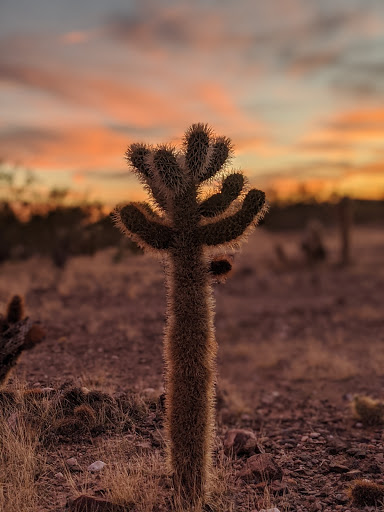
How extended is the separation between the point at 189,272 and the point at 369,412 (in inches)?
165

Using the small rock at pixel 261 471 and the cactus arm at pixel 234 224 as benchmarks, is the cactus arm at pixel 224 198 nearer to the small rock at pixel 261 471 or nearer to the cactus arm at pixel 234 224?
the cactus arm at pixel 234 224

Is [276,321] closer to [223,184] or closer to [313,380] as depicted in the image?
[313,380]

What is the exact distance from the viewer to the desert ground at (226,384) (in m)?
5.14

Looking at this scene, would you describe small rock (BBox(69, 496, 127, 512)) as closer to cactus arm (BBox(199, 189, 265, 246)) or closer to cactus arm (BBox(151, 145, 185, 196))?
cactus arm (BBox(199, 189, 265, 246))

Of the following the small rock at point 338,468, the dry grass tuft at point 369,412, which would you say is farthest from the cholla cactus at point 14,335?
the dry grass tuft at point 369,412

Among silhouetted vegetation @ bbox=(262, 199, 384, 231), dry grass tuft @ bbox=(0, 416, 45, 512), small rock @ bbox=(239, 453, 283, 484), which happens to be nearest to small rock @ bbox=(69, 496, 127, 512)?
dry grass tuft @ bbox=(0, 416, 45, 512)

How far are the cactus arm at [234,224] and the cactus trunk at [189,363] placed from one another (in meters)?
0.12

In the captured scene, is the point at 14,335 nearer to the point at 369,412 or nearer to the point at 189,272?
the point at 189,272

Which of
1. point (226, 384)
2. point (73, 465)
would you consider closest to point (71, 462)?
point (73, 465)

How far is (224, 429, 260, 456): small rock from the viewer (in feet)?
20.5

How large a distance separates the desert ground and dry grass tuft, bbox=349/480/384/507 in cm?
6

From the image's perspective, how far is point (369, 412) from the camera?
303 inches

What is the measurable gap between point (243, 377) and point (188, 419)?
19.6ft

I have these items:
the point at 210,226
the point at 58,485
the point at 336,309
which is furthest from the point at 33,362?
the point at 336,309
